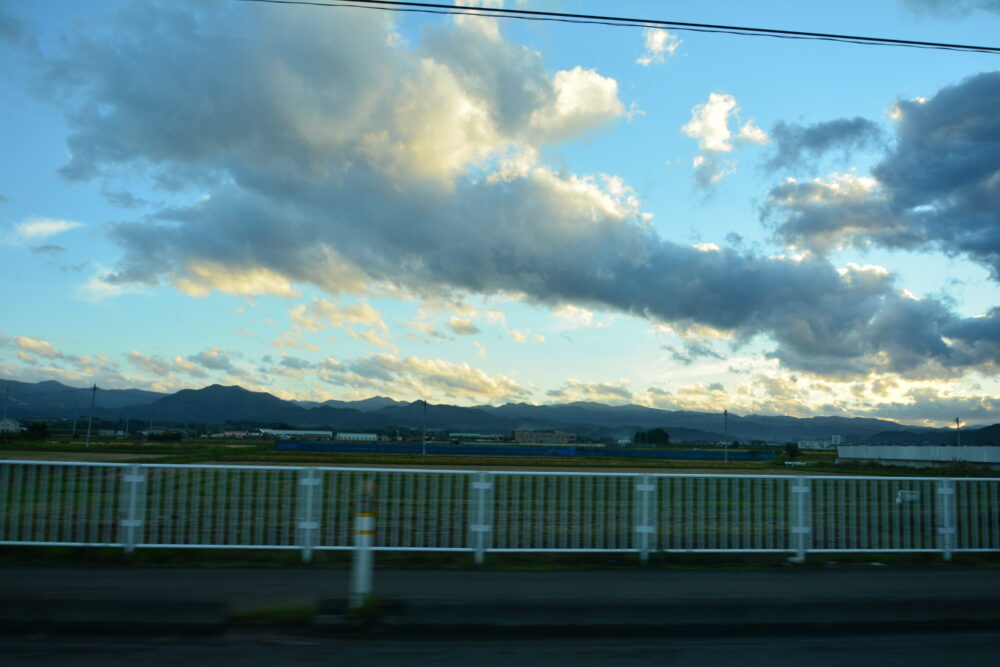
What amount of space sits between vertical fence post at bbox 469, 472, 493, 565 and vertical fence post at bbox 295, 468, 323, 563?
2084mm

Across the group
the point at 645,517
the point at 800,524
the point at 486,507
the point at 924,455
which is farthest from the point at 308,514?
the point at 924,455

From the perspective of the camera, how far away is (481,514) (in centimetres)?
1062

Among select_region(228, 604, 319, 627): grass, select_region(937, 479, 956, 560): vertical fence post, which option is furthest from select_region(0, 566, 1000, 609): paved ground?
select_region(937, 479, 956, 560): vertical fence post

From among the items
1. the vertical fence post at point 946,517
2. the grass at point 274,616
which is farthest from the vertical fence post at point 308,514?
the vertical fence post at point 946,517

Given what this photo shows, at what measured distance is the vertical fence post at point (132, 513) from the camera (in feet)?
33.4

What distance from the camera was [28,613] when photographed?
7.57 metres

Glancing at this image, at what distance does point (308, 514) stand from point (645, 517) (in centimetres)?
467

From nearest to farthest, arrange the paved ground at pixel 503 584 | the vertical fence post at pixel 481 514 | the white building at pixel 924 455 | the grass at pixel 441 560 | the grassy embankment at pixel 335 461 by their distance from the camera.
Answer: the paved ground at pixel 503 584, the grass at pixel 441 560, the vertical fence post at pixel 481 514, the grassy embankment at pixel 335 461, the white building at pixel 924 455

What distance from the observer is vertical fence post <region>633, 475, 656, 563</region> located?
10.8 m

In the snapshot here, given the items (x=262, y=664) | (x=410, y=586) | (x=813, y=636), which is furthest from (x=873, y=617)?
(x=262, y=664)

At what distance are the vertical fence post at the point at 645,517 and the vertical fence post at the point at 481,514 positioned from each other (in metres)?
2.09

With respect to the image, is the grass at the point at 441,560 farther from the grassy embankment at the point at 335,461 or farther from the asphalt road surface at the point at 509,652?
the grassy embankment at the point at 335,461

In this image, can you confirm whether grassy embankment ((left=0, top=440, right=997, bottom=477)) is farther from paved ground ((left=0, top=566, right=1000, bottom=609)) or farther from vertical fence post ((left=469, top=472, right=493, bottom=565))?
vertical fence post ((left=469, top=472, right=493, bottom=565))

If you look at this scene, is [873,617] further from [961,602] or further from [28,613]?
[28,613]
